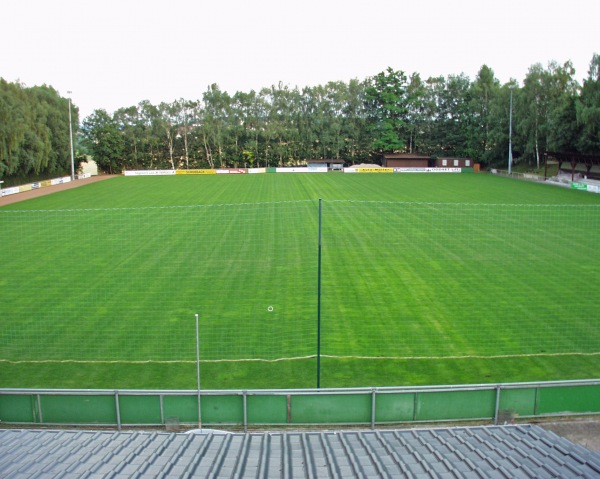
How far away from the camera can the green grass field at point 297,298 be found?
13531mm

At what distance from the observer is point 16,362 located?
13.9m

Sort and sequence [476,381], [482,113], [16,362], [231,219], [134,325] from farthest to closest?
[482,113]
[231,219]
[134,325]
[16,362]
[476,381]

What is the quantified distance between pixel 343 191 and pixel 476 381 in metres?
34.3

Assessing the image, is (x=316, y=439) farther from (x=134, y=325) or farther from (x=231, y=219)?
(x=231, y=219)

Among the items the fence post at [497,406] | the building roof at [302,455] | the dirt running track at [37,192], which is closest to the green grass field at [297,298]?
the fence post at [497,406]

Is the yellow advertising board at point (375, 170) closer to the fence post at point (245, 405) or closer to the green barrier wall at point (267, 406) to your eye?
the green barrier wall at point (267, 406)

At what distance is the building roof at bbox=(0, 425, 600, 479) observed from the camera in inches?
236

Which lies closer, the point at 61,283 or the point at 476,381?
the point at 476,381

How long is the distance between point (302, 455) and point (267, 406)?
Result: 3.65 metres

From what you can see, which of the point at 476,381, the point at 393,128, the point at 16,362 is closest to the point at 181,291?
the point at 16,362

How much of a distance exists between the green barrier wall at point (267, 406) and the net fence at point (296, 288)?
7.54ft

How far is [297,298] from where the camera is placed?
18.4m

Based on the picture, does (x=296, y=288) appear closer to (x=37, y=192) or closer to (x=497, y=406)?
(x=497, y=406)

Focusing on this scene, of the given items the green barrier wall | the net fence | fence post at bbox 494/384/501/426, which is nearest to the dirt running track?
the net fence
